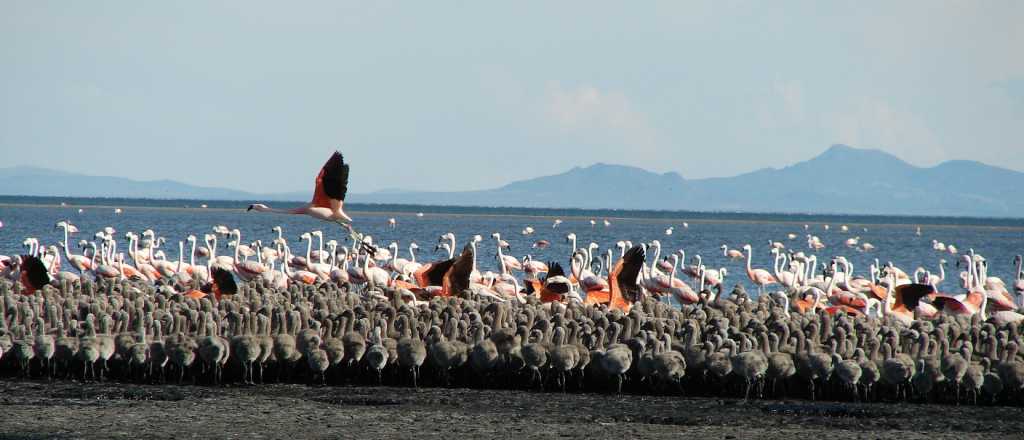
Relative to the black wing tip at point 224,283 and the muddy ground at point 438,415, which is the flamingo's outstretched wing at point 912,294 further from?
the black wing tip at point 224,283

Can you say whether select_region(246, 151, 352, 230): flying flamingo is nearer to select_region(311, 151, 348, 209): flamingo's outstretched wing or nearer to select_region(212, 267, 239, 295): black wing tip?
select_region(311, 151, 348, 209): flamingo's outstretched wing

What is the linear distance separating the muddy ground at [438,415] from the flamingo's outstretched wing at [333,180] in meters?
2.30

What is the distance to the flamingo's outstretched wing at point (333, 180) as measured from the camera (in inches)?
592

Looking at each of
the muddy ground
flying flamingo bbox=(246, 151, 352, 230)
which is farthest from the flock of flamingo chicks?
flying flamingo bbox=(246, 151, 352, 230)

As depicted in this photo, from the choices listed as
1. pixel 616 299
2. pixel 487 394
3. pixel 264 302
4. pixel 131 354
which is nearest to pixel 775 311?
pixel 616 299

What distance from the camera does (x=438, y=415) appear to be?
40.7 ft

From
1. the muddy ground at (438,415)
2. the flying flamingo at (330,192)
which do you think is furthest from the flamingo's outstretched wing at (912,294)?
the flying flamingo at (330,192)

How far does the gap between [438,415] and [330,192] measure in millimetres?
3870

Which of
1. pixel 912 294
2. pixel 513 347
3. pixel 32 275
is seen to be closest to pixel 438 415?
pixel 513 347

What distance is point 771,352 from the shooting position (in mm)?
14055

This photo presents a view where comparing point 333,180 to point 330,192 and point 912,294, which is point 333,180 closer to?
point 330,192

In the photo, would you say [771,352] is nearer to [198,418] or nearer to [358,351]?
[358,351]

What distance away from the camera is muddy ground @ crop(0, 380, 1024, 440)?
11531mm

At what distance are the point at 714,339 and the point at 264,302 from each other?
5888 mm
